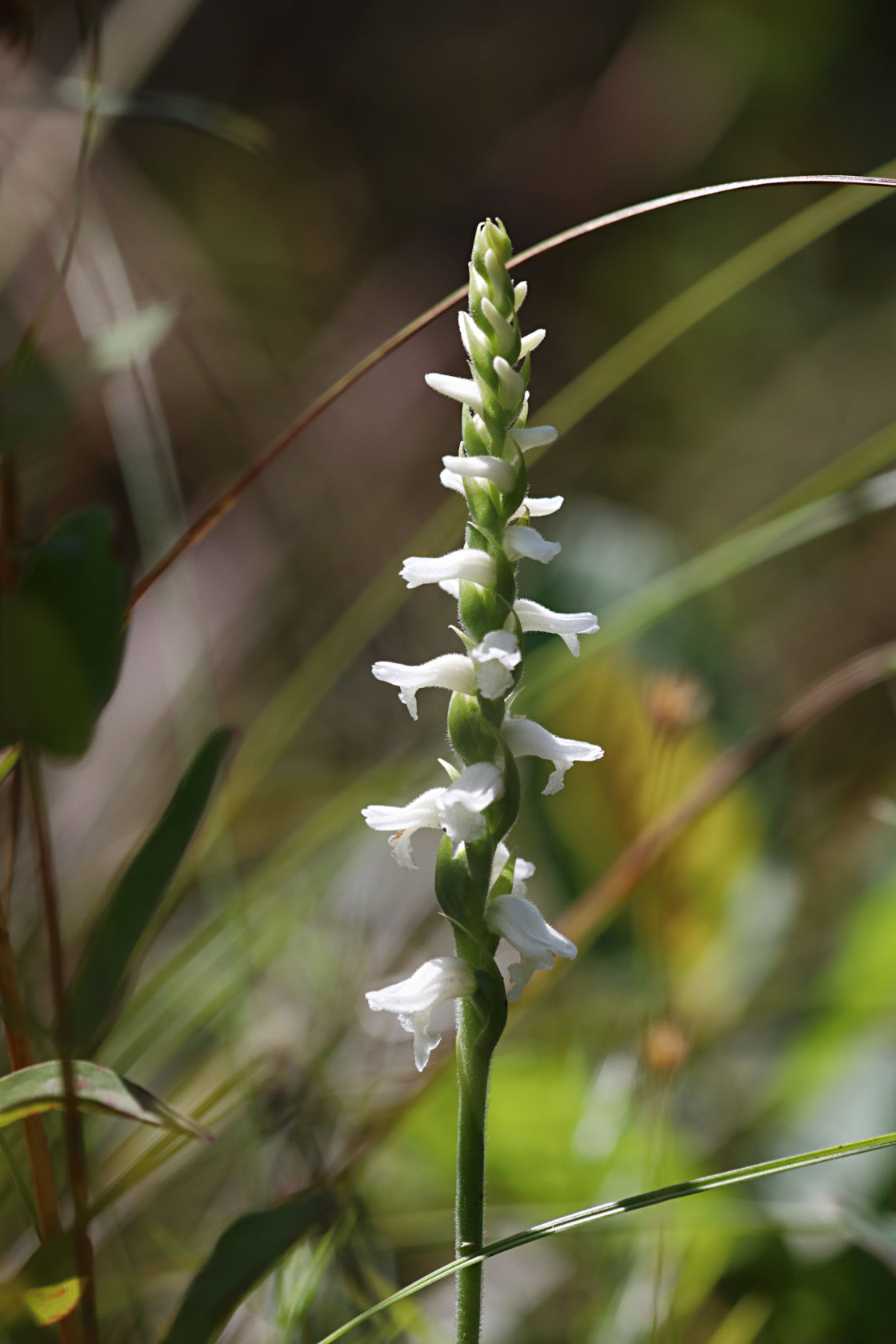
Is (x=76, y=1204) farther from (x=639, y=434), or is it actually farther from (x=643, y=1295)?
(x=639, y=434)

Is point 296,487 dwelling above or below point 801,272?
below

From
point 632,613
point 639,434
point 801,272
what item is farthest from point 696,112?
point 632,613

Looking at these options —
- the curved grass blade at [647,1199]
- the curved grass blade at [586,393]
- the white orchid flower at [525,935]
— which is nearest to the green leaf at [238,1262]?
the curved grass blade at [647,1199]

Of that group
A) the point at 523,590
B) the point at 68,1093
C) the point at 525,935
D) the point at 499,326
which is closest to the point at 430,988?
the point at 525,935

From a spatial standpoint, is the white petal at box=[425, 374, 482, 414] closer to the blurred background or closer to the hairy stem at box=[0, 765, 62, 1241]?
the blurred background

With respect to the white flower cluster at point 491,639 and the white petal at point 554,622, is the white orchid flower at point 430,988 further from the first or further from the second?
the white petal at point 554,622
